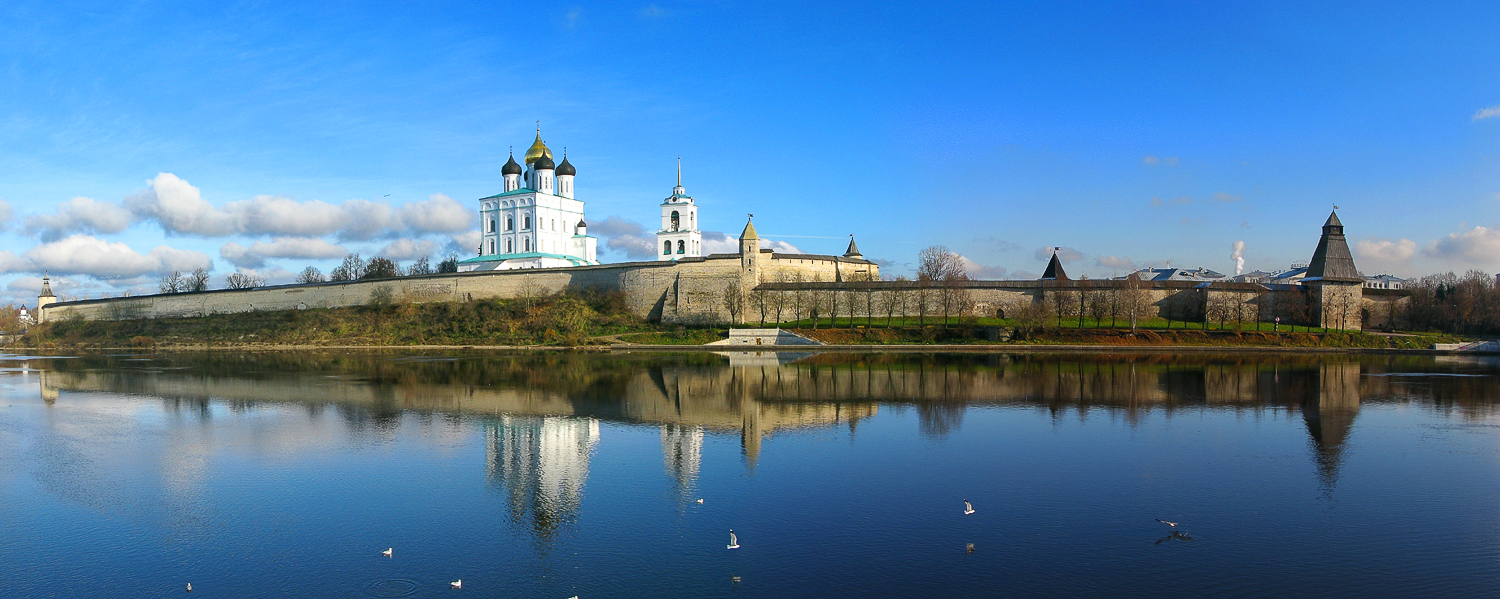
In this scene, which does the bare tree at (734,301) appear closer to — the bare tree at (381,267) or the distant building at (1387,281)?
the bare tree at (381,267)

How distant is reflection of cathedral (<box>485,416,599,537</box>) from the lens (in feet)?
31.8

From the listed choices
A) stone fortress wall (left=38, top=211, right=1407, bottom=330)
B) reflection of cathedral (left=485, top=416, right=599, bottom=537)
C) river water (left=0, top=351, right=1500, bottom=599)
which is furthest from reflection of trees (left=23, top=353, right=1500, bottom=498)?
stone fortress wall (left=38, top=211, right=1407, bottom=330)

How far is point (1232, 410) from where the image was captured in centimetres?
1703

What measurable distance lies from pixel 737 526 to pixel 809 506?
44.0 inches

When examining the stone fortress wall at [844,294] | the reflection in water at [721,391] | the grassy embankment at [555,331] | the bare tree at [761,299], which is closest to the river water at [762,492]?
the reflection in water at [721,391]

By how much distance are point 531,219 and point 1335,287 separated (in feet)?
137

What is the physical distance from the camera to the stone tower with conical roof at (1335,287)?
119 ft

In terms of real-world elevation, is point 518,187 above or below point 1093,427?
above

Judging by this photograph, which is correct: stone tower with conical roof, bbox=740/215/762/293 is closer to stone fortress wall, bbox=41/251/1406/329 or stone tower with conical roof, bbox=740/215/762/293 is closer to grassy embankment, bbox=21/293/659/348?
stone fortress wall, bbox=41/251/1406/329

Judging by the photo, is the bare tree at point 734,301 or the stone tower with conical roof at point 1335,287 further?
the bare tree at point 734,301

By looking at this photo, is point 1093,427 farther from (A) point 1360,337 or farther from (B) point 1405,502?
(A) point 1360,337

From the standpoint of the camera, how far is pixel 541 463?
40.0 ft

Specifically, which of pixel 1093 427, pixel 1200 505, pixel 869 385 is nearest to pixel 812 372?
pixel 869 385

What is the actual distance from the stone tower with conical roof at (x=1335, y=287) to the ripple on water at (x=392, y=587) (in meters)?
40.5
